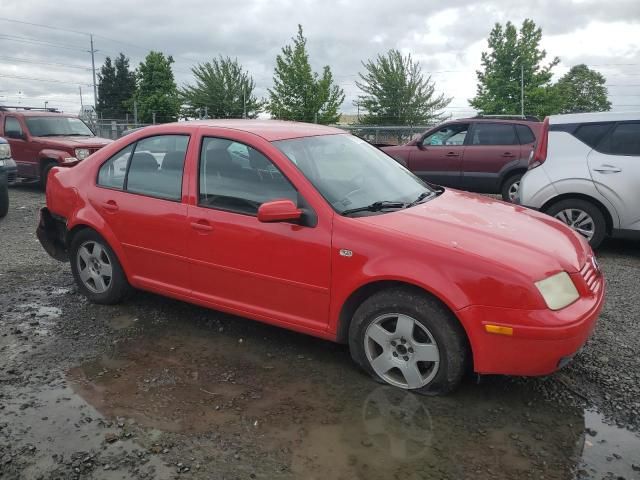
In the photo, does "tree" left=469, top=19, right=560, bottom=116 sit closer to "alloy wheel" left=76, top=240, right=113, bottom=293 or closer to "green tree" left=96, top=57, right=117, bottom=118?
"alloy wheel" left=76, top=240, right=113, bottom=293

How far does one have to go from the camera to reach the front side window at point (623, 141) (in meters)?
6.34

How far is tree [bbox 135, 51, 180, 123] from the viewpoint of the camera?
51.2 metres

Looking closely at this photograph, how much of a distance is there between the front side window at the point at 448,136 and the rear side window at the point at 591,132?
391cm

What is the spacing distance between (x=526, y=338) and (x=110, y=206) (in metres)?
3.31

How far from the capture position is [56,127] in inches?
478

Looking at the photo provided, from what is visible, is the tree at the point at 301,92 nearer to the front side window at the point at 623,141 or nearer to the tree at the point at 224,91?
the tree at the point at 224,91

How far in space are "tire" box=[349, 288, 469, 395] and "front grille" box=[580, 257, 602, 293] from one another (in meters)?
0.88

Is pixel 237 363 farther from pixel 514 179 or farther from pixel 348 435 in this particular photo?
pixel 514 179

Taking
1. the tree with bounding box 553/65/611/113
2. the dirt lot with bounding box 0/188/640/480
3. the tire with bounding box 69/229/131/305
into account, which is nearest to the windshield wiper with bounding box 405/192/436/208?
the dirt lot with bounding box 0/188/640/480

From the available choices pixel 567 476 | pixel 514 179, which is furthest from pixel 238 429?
pixel 514 179

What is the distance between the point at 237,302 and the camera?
12.8 ft

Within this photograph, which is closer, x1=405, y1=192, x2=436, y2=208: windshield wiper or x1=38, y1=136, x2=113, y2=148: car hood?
x1=405, y1=192, x2=436, y2=208: windshield wiper

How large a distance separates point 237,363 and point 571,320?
2153 millimetres

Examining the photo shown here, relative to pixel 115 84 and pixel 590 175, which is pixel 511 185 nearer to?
Answer: pixel 590 175
